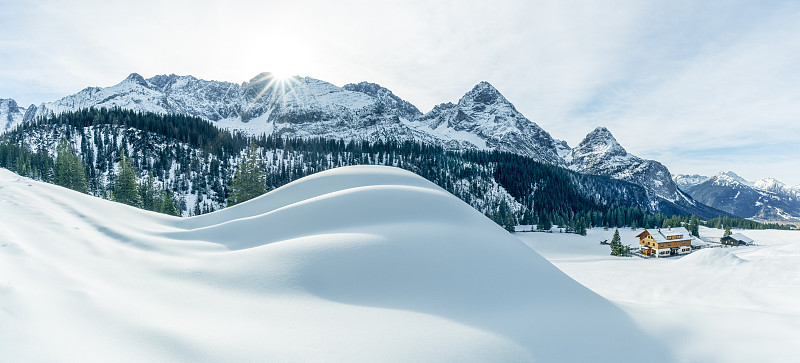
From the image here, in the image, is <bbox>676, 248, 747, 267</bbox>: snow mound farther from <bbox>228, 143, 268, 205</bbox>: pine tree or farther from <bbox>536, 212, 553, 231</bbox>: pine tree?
<bbox>536, 212, 553, 231</bbox>: pine tree

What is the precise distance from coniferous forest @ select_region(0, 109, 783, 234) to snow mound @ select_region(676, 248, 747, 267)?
153 feet

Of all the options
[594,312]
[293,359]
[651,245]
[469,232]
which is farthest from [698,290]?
[651,245]

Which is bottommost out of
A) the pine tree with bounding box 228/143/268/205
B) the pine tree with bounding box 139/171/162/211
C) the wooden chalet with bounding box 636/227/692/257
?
the wooden chalet with bounding box 636/227/692/257

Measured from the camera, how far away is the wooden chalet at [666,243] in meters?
54.6

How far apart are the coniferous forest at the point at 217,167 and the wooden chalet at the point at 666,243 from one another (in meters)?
28.5

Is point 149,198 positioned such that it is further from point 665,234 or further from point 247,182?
point 665,234

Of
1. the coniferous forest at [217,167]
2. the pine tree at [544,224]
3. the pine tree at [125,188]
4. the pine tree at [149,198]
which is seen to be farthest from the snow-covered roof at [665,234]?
the pine tree at [149,198]

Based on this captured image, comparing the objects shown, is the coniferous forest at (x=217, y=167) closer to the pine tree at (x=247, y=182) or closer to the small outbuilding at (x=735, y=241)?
the pine tree at (x=247, y=182)

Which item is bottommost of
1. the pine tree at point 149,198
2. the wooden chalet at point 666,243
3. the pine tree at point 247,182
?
the wooden chalet at point 666,243

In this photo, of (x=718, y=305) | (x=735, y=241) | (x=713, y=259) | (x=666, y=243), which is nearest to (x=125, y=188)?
Answer: (x=718, y=305)

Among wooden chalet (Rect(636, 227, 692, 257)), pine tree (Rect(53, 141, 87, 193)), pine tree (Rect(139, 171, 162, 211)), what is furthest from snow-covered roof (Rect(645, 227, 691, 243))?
pine tree (Rect(53, 141, 87, 193))

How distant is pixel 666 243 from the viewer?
55.0m

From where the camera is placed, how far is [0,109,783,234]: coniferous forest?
74.5 m

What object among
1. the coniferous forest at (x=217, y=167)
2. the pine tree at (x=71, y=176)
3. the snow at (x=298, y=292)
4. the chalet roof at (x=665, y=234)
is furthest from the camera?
the coniferous forest at (x=217, y=167)
